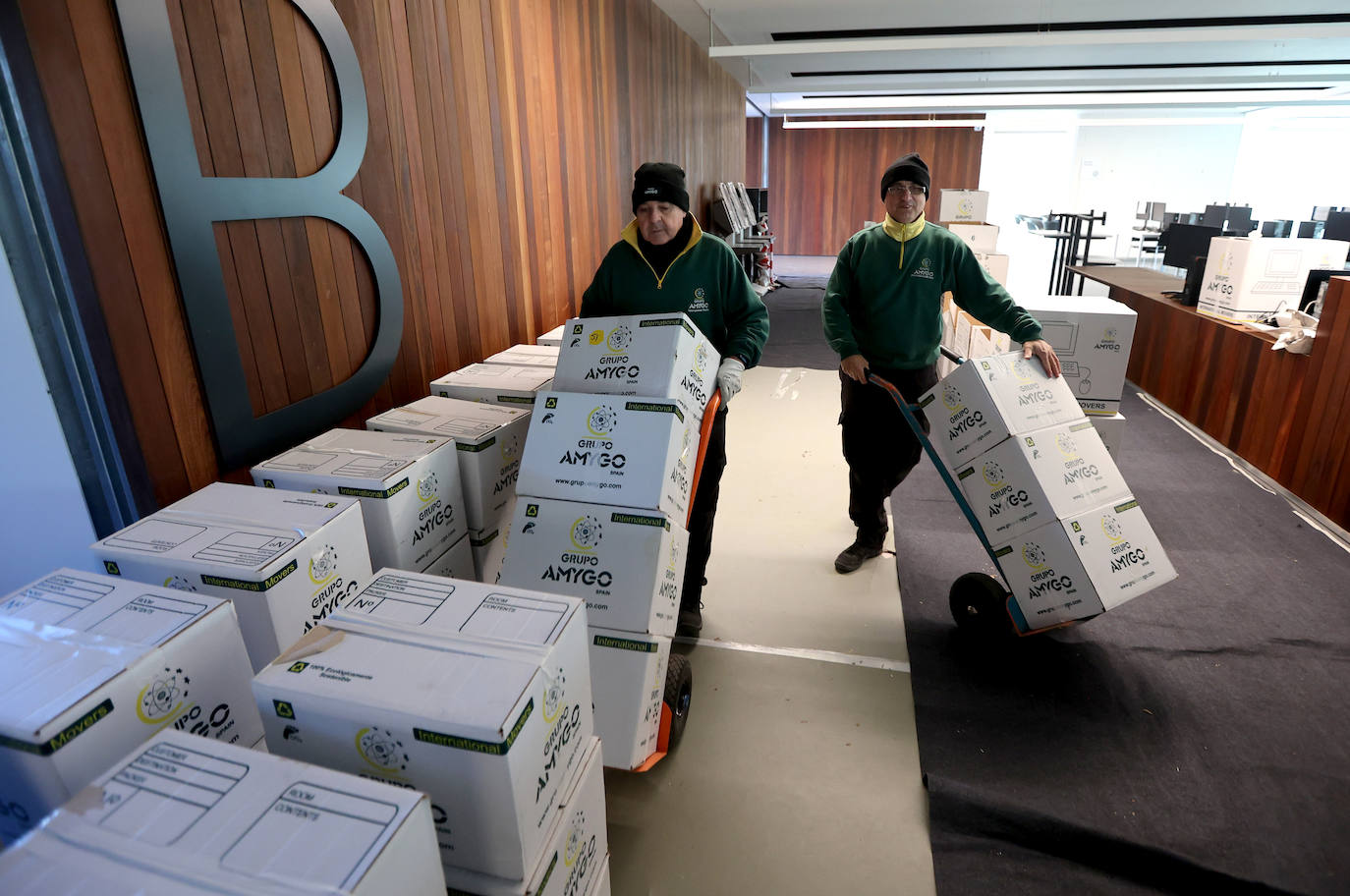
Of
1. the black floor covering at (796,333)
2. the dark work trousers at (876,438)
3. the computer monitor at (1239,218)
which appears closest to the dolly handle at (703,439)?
the dark work trousers at (876,438)

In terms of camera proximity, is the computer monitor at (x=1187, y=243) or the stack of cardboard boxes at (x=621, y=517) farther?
the computer monitor at (x=1187, y=243)

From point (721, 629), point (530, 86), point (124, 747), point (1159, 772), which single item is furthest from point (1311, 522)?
point (124, 747)

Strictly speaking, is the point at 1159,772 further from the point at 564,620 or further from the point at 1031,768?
the point at 564,620

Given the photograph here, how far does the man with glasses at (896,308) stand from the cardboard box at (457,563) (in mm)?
1482

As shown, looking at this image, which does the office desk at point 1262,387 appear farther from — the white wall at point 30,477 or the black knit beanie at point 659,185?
the white wall at point 30,477

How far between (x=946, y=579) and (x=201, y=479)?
2.60m

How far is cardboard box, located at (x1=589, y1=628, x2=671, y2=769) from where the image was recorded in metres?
1.69

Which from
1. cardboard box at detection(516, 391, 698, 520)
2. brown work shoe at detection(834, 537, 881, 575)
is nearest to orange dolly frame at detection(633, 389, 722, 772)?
cardboard box at detection(516, 391, 698, 520)

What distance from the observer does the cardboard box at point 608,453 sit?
1758 mm

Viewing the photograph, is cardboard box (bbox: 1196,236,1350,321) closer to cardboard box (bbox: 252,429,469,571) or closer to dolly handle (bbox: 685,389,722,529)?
dolly handle (bbox: 685,389,722,529)

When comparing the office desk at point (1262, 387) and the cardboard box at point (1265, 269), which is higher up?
the cardboard box at point (1265, 269)

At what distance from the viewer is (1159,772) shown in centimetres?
195

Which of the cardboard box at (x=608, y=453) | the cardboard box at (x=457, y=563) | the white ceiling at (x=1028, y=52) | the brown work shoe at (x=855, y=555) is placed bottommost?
the brown work shoe at (x=855, y=555)

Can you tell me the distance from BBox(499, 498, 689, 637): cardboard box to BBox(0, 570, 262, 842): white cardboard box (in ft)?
2.30
